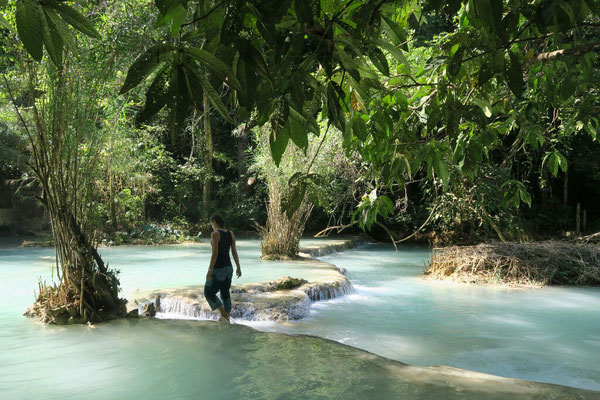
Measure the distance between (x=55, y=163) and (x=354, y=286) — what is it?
5.18 metres

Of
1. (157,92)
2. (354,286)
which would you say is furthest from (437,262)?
(157,92)

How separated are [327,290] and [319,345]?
297cm

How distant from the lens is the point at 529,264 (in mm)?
9062

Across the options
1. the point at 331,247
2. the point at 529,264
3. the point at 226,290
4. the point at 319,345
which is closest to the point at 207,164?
the point at 331,247

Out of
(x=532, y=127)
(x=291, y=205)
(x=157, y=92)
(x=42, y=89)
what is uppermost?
(x=42, y=89)

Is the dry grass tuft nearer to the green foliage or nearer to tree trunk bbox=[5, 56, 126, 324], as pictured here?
tree trunk bbox=[5, 56, 126, 324]

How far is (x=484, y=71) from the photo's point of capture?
169cm

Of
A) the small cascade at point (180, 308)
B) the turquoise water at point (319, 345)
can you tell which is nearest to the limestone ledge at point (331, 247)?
the turquoise water at point (319, 345)

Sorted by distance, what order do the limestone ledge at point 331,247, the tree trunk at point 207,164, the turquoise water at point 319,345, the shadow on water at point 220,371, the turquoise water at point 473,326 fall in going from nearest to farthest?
the shadow on water at point 220,371, the turquoise water at point 319,345, the turquoise water at point 473,326, the limestone ledge at point 331,247, the tree trunk at point 207,164

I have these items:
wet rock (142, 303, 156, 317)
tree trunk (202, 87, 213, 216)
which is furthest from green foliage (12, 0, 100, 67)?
tree trunk (202, 87, 213, 216)

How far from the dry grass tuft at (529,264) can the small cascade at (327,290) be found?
228 centimetres

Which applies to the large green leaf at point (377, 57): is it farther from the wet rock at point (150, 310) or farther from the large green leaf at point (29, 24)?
the wet rock at point (150, 310)

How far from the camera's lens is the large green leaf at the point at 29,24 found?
101 centimetres

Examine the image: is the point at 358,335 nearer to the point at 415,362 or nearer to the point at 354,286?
the point at 415,362
